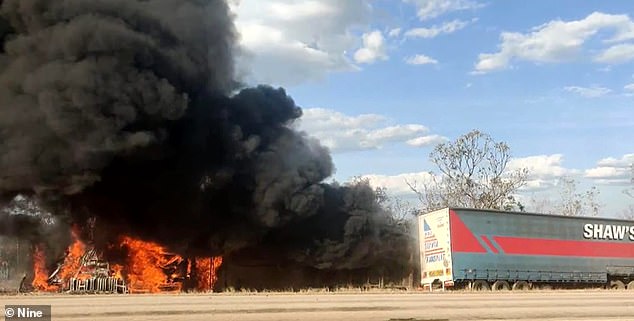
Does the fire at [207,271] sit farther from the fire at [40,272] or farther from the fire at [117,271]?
the fire at [40,272]

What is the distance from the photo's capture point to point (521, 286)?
33062mm

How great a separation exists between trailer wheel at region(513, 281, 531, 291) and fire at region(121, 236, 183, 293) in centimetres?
1727

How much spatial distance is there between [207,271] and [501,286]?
1558 centimetres

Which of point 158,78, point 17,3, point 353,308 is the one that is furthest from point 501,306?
point 17,3

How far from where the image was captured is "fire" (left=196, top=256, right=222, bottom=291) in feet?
119

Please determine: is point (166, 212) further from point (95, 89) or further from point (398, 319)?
point (398, 319)

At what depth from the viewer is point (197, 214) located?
1449 inches

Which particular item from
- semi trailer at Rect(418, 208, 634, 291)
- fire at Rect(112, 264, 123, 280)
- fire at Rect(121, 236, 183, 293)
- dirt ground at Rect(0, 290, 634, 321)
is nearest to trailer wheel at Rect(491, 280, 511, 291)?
semi trailer at Rect(418, 208, 634, 291)

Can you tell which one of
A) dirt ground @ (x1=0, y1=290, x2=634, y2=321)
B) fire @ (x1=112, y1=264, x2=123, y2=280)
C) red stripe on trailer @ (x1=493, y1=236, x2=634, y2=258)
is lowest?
dirt ground @ (x1=0, y1=290, x2=634, y2=321)

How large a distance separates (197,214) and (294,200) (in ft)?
18.1

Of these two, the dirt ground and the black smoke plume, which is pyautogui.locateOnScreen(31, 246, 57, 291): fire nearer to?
the black smoke plume

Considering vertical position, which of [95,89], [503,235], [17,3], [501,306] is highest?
[17,3]

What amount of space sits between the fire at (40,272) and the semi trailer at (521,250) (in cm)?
1982

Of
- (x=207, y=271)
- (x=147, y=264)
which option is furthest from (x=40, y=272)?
(x=207, y=271)
